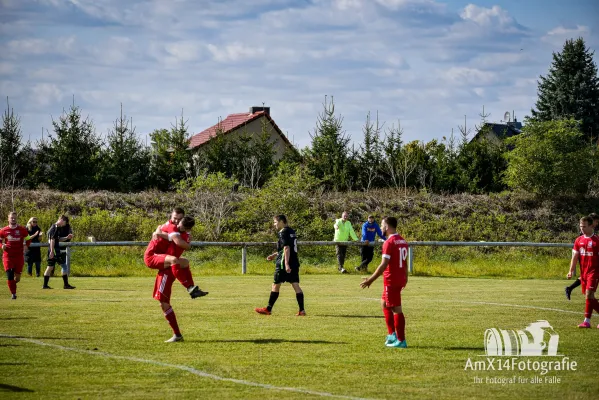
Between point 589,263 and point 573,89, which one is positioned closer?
point 589,263

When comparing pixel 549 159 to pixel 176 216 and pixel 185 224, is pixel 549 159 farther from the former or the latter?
pixel 185 224

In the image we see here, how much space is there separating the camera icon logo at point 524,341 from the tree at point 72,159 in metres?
34.3

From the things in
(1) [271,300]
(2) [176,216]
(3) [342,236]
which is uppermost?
(2) [176,216]

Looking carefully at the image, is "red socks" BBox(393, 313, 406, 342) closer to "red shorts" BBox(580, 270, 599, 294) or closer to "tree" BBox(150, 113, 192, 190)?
"red shorts" BBox(580, 270, 599, 294)

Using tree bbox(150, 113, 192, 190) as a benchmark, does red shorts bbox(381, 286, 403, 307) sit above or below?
below

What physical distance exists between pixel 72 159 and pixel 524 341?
118ft

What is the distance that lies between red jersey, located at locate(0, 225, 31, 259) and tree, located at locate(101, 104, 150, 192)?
26.0 metres

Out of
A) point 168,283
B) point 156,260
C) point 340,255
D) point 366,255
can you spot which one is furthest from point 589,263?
point 340,255

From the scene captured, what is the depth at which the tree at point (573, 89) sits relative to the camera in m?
62.5

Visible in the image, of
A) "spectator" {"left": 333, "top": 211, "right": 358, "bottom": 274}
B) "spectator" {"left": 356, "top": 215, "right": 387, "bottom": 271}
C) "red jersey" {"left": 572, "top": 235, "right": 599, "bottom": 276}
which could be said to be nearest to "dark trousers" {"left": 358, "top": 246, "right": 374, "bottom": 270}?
"spectator" {"left": 356, "top": 215, "right": 387, "bottom": 271}

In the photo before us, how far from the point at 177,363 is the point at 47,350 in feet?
7.33

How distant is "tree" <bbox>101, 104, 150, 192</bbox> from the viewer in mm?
44750

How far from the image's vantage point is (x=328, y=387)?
9047mm

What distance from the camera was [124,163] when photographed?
148ft
